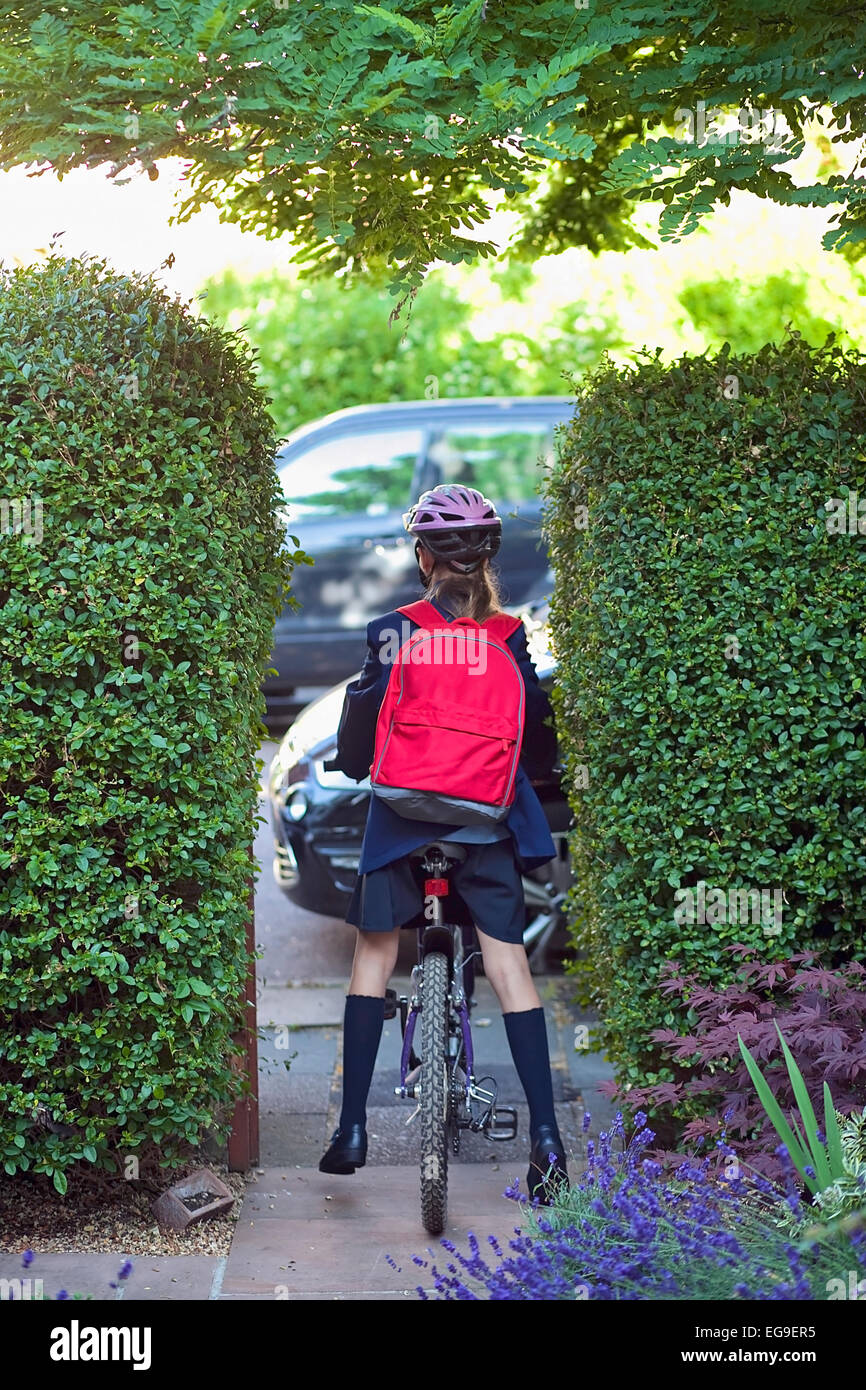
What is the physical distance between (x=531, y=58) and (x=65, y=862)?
2178 mm

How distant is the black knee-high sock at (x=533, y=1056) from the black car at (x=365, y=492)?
5.94 meters

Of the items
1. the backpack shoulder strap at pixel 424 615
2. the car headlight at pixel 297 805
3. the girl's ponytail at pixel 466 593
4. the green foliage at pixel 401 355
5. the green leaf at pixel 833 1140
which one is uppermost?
the green foliage at pixel 401 355

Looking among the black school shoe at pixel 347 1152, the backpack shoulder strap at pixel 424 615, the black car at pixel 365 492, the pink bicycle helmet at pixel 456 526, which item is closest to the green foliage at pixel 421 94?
the pink bicycle helmet at pixel 456 526

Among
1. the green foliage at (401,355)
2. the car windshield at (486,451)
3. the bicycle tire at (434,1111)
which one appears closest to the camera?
the bicycle tire at (434,1111)

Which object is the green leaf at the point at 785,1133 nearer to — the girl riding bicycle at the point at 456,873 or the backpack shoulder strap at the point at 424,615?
the girl riding bicycle at the point at 456,873

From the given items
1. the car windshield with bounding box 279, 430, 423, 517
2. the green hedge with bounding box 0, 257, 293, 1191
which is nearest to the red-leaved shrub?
the green hedge with bounding box 0, 257, 293, 1191

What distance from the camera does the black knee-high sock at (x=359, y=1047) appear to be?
4078 millimetres

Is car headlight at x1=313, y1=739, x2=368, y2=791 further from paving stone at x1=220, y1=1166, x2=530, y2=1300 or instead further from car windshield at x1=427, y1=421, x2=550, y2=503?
car windshield at x1=427, y1=421, x2=550, y2=503

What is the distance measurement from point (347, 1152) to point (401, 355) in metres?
10.4

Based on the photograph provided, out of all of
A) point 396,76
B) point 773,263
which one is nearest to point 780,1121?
point 396,76

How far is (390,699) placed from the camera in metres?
3.93

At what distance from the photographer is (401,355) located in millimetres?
13500
